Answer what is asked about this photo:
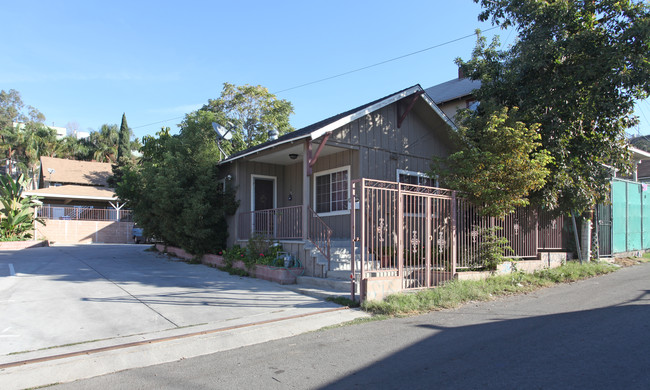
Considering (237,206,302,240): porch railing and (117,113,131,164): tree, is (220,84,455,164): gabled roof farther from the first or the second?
(117,113,131,164): tree

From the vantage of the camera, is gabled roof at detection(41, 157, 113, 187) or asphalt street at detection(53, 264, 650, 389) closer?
asphalt street at detection(53, 264, 650, 389)

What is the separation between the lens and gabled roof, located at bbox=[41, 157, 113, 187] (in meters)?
35.0

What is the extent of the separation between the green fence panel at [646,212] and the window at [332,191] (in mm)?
11620

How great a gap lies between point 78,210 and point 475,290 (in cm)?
2786

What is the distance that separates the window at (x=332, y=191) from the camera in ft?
39.4

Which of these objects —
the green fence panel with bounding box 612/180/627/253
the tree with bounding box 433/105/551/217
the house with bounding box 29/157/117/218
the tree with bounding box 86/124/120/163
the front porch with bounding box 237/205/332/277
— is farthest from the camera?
the tree with bounding box 86/124/120/163

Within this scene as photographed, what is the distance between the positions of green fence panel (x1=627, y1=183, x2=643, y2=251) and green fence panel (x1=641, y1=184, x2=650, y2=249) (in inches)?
11.8

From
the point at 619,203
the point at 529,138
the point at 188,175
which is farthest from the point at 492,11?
the point at 188,175

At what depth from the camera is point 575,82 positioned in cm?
1097

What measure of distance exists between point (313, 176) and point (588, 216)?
8327 mm

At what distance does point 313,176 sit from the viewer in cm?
1309

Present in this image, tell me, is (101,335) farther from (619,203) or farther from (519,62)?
A: (619,203)

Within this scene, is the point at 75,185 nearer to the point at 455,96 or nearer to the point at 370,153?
the point at 455,96

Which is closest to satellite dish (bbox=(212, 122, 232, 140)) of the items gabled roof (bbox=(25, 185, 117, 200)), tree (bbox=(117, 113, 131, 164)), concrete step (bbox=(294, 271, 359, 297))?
concrete step (bbox=(294, 271, 359, 297))
